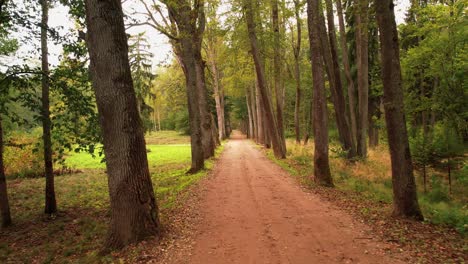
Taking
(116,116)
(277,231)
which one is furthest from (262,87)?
(116,116)

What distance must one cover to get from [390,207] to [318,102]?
4371mm

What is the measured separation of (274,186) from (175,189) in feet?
11.7

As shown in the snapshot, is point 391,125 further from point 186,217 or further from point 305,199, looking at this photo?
point 186,217

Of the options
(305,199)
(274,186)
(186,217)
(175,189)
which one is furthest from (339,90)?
(186,217)

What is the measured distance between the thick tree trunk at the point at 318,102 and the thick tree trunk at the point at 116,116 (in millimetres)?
6572

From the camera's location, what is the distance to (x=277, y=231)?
6160 millimetres

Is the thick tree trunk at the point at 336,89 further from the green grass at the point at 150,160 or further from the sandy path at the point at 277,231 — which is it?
the green grass at the point at 150,160

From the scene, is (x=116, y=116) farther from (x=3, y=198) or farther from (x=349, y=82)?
(x=349, y=82)

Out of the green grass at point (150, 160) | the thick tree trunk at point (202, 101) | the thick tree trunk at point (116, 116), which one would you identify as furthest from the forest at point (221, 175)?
the green grass at point (150, 160)

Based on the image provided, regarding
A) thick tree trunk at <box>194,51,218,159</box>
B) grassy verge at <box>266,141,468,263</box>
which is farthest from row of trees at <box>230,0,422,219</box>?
thick tree trunk at <box>194,51,218,159</box>

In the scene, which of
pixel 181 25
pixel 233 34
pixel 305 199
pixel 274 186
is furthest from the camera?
pixel 233 34

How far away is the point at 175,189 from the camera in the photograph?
11219mm

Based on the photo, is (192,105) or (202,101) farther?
(202,101)

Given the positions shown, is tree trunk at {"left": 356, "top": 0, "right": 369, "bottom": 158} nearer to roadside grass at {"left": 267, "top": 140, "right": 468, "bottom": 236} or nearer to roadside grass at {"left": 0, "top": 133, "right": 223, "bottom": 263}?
roadside grass at {"left": 267, "top": 140, "right": 468, "bottom": 236}
